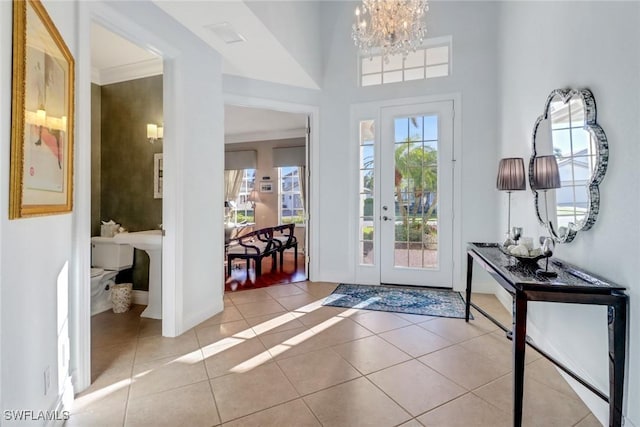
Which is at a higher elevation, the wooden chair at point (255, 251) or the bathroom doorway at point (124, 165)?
the bathroom doorway at point (124, 165)

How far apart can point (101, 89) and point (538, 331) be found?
517 centimetres

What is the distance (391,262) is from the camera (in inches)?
167

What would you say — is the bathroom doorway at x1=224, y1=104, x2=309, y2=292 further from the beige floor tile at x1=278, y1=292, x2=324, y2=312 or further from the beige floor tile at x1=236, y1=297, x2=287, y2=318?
the beige floor tile at x1=236, y1=297, x2=287, y2=318

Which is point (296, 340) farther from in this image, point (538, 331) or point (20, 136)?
point (20, 136)

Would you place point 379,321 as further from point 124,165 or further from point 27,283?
point 124,165

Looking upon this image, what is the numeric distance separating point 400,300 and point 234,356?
203 cm

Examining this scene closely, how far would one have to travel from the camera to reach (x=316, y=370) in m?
2.14

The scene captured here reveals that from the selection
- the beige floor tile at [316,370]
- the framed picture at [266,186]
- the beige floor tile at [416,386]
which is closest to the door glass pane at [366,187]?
the beige floor tile at [316,370]

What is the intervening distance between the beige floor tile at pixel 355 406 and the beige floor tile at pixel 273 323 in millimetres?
1006

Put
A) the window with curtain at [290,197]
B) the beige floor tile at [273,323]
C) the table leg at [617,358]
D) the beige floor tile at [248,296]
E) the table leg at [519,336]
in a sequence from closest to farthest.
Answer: the table leg at [617,358] < the table leg at [519,336] < the beige floor tile at [273,323] < the beige floor tile at [248,296] < the window with curtain at [290,197]

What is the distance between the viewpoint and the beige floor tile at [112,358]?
2.13m

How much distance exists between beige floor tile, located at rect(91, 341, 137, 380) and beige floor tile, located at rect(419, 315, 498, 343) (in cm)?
241

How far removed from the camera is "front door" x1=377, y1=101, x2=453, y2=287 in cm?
402

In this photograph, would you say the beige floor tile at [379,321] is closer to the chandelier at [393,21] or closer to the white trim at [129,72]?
the chandelier at [393,21]
